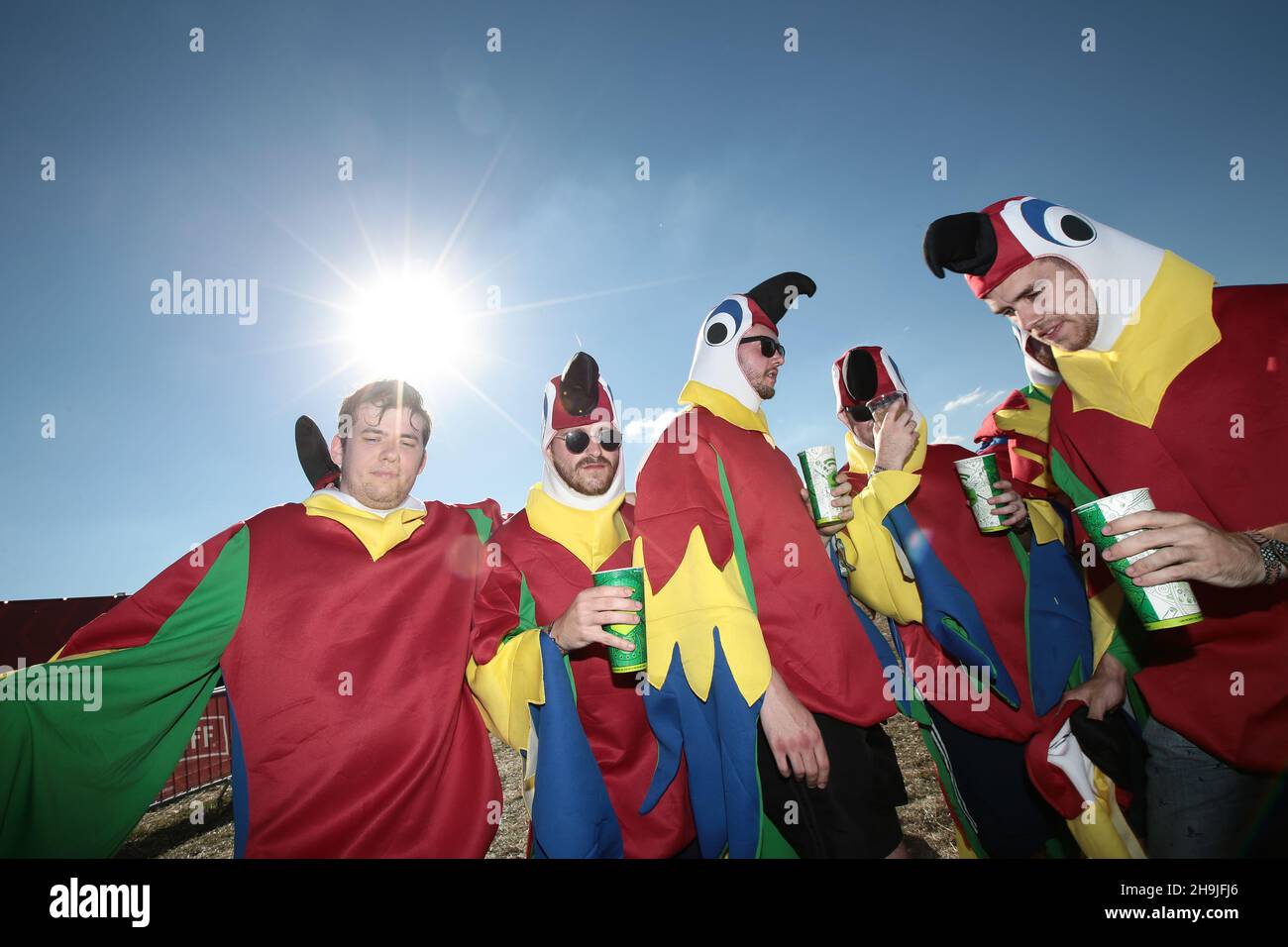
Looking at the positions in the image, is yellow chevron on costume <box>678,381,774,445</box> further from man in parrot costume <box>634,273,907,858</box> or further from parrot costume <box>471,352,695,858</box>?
parrot costume <box>471,352,695,858</box>

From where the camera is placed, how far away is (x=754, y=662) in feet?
7.09

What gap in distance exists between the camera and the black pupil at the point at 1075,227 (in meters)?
2.24

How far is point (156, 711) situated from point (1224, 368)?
14.6 ft

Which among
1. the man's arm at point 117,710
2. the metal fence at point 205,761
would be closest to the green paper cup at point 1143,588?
the man's arm at point 117,710

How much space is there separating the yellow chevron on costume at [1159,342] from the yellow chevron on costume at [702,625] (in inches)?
68.6

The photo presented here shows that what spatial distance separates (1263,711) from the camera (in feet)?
6.66

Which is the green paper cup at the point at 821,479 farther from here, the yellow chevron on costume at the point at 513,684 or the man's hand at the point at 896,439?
the yellow chevron on costume at the point at 513,684

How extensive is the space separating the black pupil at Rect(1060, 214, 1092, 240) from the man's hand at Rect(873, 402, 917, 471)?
3.70 ft

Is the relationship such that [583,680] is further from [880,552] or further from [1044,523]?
[1044,523]

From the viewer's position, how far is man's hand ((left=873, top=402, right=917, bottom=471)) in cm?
305

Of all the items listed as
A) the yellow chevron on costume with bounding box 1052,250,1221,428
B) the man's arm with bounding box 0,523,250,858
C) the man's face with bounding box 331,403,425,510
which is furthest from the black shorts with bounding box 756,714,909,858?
the man's arm with bounding box 0,523,250,858

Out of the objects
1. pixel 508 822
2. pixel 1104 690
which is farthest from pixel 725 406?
pixel 508 822

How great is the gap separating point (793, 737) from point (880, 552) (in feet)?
4.08
